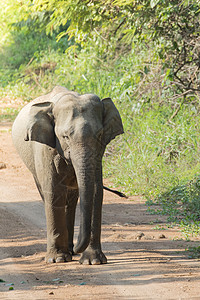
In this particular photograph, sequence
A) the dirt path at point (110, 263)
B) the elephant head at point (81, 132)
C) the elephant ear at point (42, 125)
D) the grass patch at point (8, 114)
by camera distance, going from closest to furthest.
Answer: the dirt path at point (110, 263), the elephant head at point (81, 132), the elephant ear at point (42, 125), the grass patch at point (8, 114)

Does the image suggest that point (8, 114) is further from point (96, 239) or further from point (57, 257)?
point (96, 239)

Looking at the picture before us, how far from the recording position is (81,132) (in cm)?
461

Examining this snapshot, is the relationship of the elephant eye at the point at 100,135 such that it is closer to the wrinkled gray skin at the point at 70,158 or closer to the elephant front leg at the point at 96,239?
the wrinkled gray skin at the point at 70,158

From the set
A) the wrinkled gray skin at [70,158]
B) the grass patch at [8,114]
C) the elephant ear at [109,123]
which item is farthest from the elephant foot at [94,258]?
the grass patch at [8,114]

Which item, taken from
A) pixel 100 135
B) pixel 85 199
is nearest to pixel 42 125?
pixel 100 135

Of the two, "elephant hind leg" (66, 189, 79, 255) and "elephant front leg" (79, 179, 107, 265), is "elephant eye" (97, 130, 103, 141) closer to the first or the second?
"elephant front leg" (79, 179, 107, 265)

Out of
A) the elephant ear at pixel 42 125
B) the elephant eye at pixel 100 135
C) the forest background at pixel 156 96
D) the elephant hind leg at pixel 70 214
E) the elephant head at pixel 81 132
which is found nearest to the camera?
the elephant head at pixel 81 132

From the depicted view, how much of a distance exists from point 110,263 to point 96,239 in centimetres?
31

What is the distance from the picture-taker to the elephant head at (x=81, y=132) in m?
4.54

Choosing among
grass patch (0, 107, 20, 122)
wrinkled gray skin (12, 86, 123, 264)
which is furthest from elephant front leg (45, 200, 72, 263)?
grass patch (0, 107, 20, 122)

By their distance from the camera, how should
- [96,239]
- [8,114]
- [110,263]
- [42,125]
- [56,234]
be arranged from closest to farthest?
1. [42,125]
2. [96,239]
3. [110,263]
4. [56,234]
5. [8,114]

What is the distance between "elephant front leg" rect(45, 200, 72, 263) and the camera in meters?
5.28

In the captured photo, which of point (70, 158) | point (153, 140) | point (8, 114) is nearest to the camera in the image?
point (70, 158)

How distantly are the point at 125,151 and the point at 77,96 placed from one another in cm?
505
